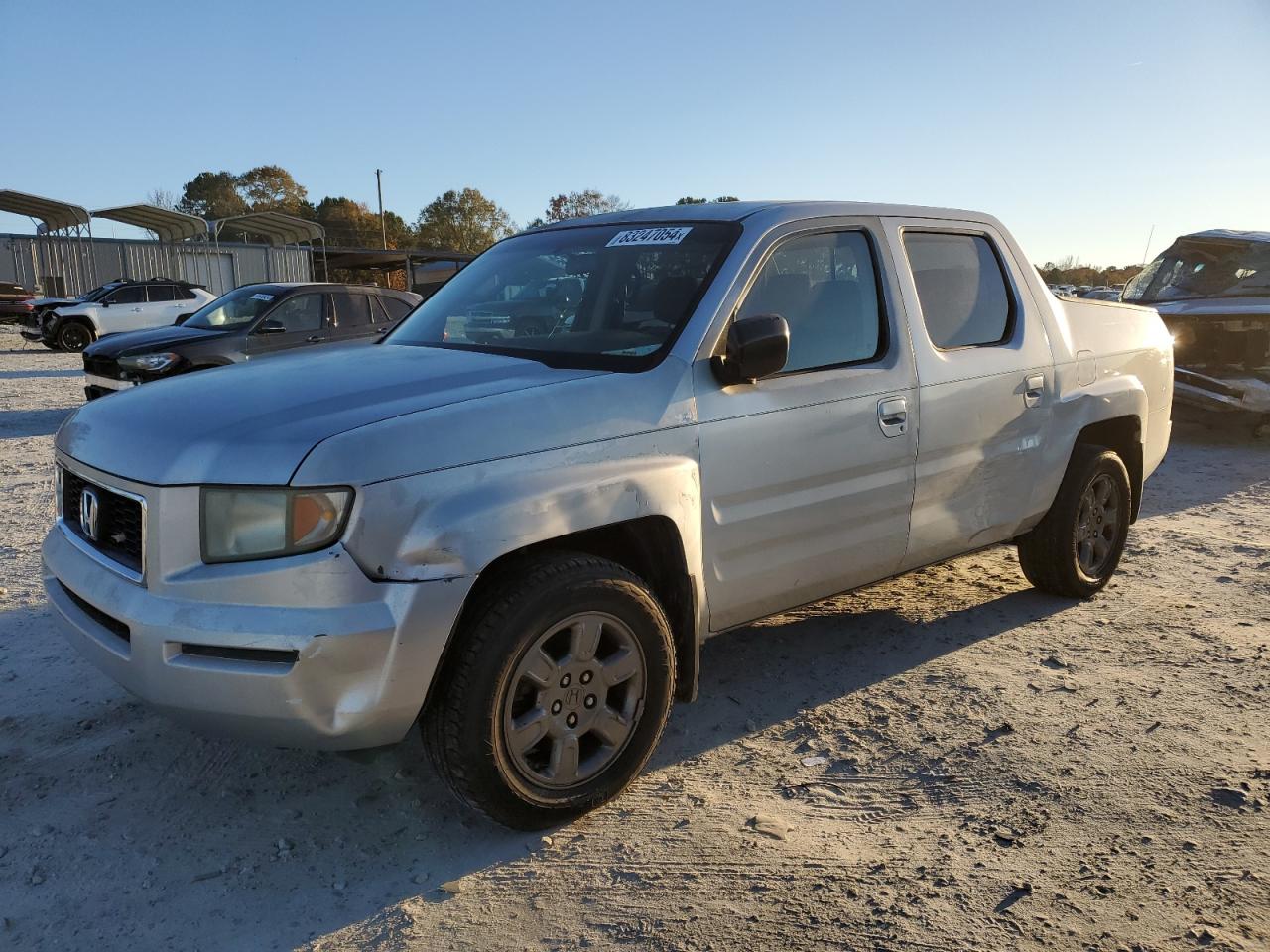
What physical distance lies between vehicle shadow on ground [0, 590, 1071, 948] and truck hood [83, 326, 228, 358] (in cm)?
683

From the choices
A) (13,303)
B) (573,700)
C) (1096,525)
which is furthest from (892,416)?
(13,303)

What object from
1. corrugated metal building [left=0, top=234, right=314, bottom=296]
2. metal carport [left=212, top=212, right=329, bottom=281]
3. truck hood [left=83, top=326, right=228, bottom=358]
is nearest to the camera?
truck hood [left=83, top=326, right=228, bottom=358]

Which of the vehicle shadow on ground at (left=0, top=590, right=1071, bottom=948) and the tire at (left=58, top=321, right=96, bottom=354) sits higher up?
the tire at (left=58, top=321, right=96, bottom=354)

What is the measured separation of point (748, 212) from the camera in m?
3.54

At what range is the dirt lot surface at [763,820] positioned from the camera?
2467 mm

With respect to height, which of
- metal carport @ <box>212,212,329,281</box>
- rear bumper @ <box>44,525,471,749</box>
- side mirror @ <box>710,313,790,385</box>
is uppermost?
metal carport @ <box>212,212,329,281</box>

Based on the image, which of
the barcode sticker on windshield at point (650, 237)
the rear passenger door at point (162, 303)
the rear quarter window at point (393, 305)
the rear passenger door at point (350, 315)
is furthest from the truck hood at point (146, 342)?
the rear passenger door at point (162, 303)

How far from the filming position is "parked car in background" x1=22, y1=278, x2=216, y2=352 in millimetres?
21047

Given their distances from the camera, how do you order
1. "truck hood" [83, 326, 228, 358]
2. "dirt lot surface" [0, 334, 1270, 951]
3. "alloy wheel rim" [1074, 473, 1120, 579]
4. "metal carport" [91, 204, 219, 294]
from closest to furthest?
"dirt lot surface" [0, 334, 1270, 951], "alloy wheel rim" [1074, 473, 1120, 579], "truck hood" [83, 326, 228, 358], "metal carport" [91, 204, 219, 294]

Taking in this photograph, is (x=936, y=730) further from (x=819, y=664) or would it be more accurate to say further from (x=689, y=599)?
(x=689, y=599)

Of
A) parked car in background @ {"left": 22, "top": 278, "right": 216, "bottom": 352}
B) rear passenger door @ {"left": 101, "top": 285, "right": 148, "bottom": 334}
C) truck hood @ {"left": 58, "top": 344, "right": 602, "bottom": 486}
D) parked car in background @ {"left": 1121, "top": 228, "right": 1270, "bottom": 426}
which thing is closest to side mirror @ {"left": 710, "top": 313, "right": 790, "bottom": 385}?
truck hood @ {"left": 58, "top": 344, "right": 602, "bottom": 486}

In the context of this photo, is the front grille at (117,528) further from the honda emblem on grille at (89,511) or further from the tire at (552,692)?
the tire at (552,692)

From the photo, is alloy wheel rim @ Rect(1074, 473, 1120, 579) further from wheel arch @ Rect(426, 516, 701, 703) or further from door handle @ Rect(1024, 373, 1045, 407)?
wheel arch @ Rect(426, 516, 701, 703)

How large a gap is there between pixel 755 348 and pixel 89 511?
2.06 metres
